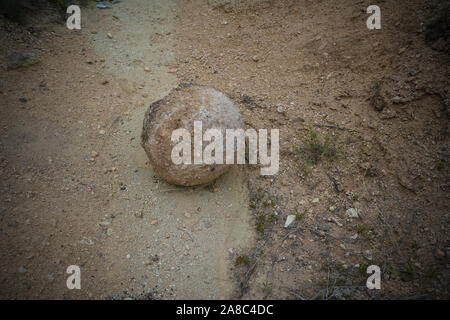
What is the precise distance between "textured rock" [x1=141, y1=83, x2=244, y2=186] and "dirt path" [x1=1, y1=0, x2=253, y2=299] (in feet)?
1.34

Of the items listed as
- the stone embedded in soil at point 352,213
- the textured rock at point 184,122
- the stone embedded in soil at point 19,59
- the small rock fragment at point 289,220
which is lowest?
the small rock fragment at point 289,220

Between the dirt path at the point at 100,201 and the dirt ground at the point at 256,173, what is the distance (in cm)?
1

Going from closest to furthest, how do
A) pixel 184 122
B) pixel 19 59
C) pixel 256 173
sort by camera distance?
1. pixel 184 122
2. pixel 256 173
3. pixel 19 59

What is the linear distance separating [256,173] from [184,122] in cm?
116

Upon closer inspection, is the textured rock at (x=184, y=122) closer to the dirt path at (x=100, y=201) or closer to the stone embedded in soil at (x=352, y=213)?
the dirt path at (x=100, y=201)

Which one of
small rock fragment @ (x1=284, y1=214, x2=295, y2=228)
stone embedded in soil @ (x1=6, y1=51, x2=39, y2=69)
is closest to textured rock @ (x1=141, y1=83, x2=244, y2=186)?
small rock fragment @ (x1=284, y1=214, x2=295, y2=228)

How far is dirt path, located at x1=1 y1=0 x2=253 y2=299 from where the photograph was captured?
235 centimetres

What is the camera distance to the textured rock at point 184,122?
97.3 inches

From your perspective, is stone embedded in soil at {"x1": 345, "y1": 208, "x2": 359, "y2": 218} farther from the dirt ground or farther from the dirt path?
the dirt path

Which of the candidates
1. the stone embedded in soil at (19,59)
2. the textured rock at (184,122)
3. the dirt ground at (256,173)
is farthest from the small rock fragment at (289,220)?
the stone embedded in soil at (19,59)

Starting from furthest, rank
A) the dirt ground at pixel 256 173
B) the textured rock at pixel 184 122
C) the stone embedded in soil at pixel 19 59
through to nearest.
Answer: the stone embedded in soil at pixel 19 59, the textured rock at pixel 184 122, the dirt ground at pixel 256 173

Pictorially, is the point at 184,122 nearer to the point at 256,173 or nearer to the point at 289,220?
the point at 256,173

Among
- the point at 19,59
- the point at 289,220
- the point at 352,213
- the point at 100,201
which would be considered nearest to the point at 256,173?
the point at 289,220

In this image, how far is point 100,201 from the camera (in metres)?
2.83
